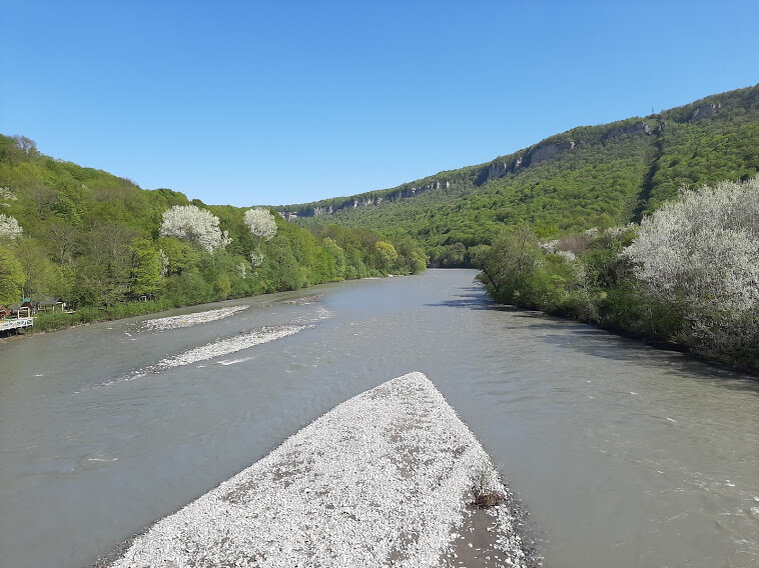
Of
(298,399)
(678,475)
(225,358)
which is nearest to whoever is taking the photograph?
(678,475)

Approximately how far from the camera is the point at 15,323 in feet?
102

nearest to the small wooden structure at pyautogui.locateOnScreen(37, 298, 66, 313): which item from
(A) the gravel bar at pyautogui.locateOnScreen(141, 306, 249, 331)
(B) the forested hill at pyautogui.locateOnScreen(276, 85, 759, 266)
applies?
(A) the gravel bar at pyautogui.locateOnScreen(141, 306, 249, 331)

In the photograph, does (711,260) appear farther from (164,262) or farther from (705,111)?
(705,111)

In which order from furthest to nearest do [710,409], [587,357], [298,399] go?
1. [587,357]
2. [298,399]
3. [710,409]

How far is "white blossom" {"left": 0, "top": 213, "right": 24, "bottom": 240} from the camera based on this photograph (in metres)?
37.7

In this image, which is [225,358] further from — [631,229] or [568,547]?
[631,229]

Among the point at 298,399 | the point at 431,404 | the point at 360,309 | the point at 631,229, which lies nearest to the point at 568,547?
the point at 431,404

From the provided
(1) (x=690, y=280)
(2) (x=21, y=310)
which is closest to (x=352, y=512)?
(1) (x=690, y=280)

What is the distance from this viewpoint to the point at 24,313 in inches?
1378

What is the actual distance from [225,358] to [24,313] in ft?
76.1

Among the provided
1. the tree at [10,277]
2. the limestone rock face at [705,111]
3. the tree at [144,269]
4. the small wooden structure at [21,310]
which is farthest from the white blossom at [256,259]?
the limestone rock face at [705,111]

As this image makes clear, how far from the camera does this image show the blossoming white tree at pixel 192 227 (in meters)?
54.7

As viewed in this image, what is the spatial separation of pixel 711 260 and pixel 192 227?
175ft

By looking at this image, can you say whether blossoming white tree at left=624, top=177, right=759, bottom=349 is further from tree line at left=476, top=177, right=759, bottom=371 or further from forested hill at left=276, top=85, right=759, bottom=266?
forested hill at left=276, top=85, right=759, bottom=266
